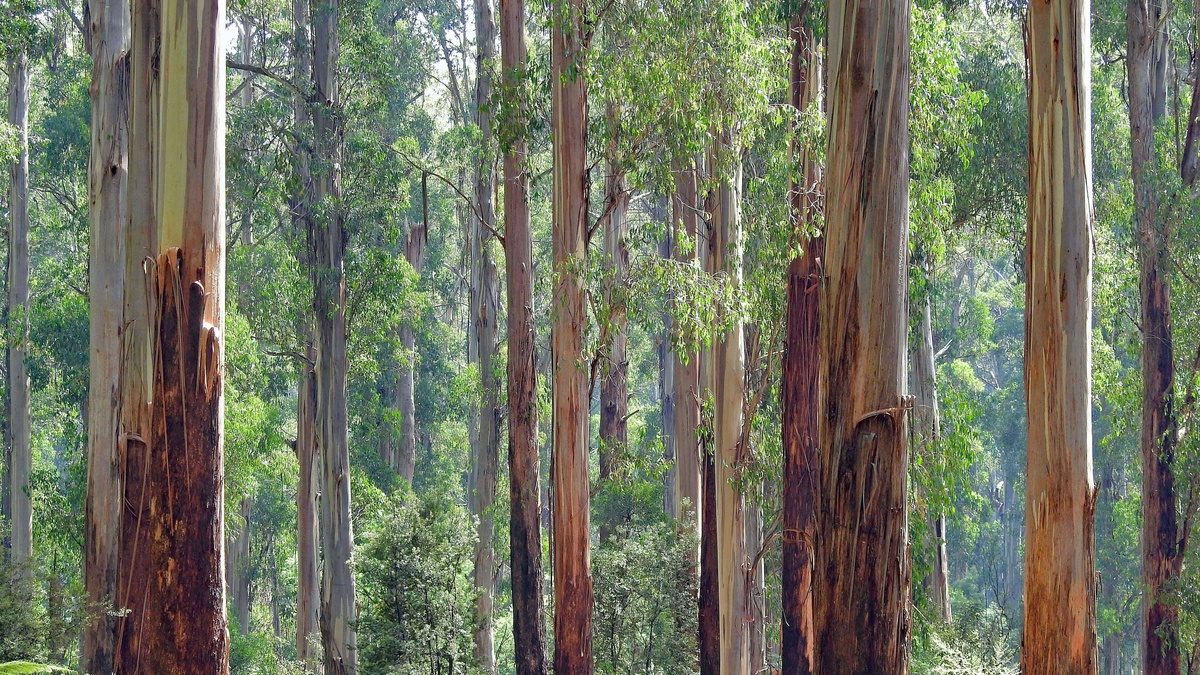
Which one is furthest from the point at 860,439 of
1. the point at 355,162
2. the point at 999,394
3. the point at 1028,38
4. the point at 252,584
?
the point at 999,394

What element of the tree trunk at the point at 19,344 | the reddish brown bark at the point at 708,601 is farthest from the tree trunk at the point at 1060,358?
the tree trunk at the point at 19,344

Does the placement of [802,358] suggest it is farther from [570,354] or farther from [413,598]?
[413,598]

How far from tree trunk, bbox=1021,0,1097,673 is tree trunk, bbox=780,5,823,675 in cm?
409

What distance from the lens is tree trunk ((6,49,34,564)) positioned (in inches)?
795

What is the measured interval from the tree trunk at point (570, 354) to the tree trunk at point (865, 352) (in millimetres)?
5774

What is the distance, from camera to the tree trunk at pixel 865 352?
6.16 m

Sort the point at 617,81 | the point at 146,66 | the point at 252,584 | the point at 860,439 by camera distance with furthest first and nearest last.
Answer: the point at 252,584 → the point at 617,81 → the point at 146,66 → the point at 860,439

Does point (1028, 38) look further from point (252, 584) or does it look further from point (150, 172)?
point (252, 584)

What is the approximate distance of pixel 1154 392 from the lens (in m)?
15.4

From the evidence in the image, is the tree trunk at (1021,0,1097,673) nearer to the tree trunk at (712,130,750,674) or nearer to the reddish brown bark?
the tree trunk at (712,130,750,674)

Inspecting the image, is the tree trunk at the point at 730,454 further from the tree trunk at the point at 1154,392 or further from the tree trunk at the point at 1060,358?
the tree trunk at the point at 1154,392

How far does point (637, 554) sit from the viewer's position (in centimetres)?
1556

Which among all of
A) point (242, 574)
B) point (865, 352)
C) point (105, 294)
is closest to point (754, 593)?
point (105, 294)

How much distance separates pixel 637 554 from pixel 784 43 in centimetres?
643
